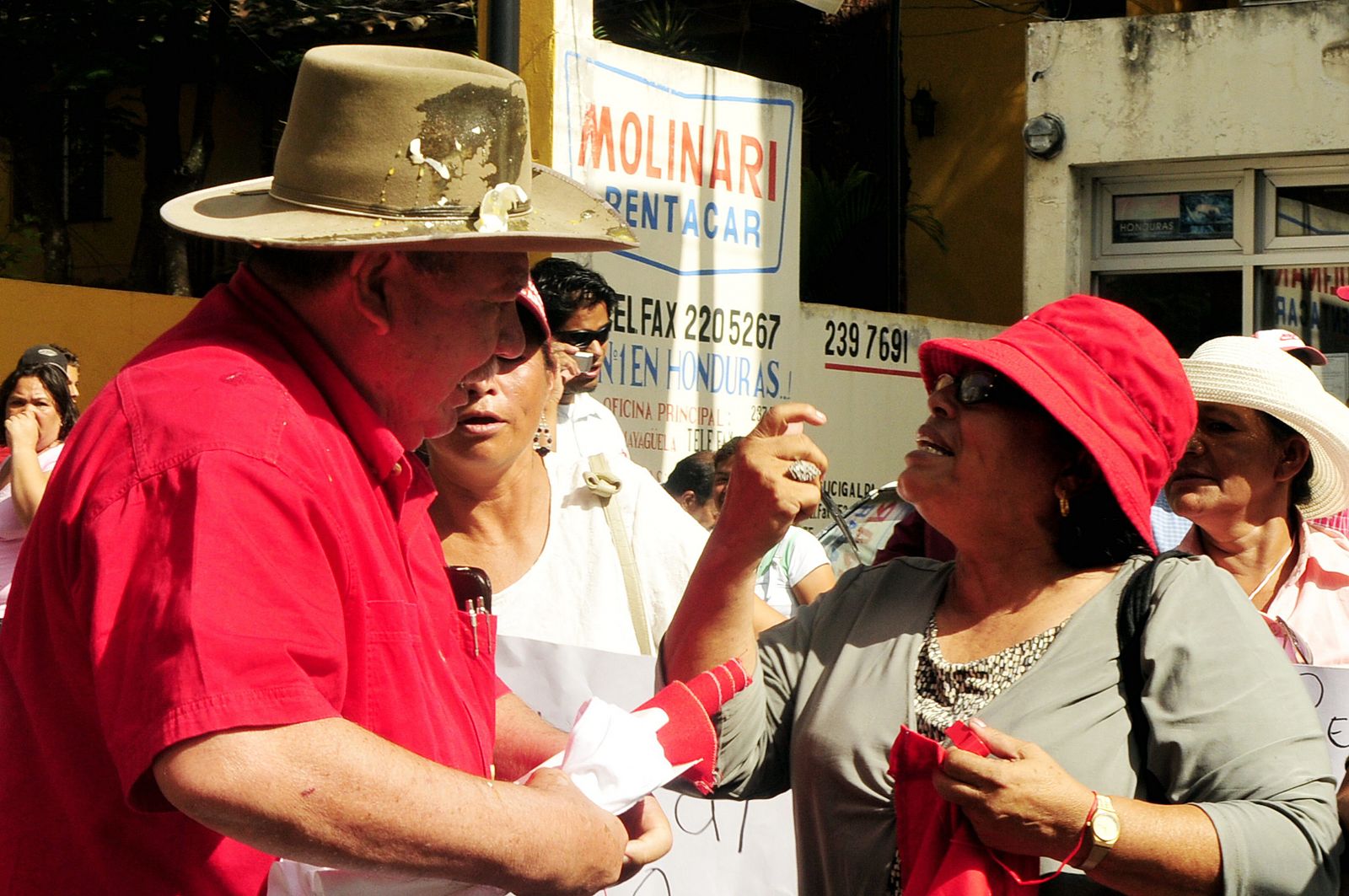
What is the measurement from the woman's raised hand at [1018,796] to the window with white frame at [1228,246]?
9459 mm

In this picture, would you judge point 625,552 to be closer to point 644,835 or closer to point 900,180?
point 644,835

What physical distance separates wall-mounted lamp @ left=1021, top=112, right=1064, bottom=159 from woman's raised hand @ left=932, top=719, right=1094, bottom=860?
938 cm

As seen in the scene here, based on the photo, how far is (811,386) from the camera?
9195mm

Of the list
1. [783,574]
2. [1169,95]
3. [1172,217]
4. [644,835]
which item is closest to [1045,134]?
[1169,95]

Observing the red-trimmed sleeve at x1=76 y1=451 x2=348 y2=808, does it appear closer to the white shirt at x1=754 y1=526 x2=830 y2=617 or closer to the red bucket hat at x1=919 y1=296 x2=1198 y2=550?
the red bucket hat at x1=919 y1=296 x2=1198 y2=550

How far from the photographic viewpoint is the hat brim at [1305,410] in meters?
4.16

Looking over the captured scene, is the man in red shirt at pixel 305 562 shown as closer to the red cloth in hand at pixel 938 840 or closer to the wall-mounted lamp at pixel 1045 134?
the red cloth in hand at pixel 938 840

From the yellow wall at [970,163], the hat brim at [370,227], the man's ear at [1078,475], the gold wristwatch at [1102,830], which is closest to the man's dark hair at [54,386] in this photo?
the hat brim at [370,227]

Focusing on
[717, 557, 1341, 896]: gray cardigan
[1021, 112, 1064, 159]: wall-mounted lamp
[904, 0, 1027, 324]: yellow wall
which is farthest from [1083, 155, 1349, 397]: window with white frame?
[717, 557, 1341, 896]: gray cardigan

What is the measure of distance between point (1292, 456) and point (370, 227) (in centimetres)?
301

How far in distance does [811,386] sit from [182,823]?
24.4 feet

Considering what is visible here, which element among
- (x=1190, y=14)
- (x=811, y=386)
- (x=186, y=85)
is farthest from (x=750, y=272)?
(x=186, y=85)

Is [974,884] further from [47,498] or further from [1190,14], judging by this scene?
[1190,14]

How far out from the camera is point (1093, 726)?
8.40 feet
